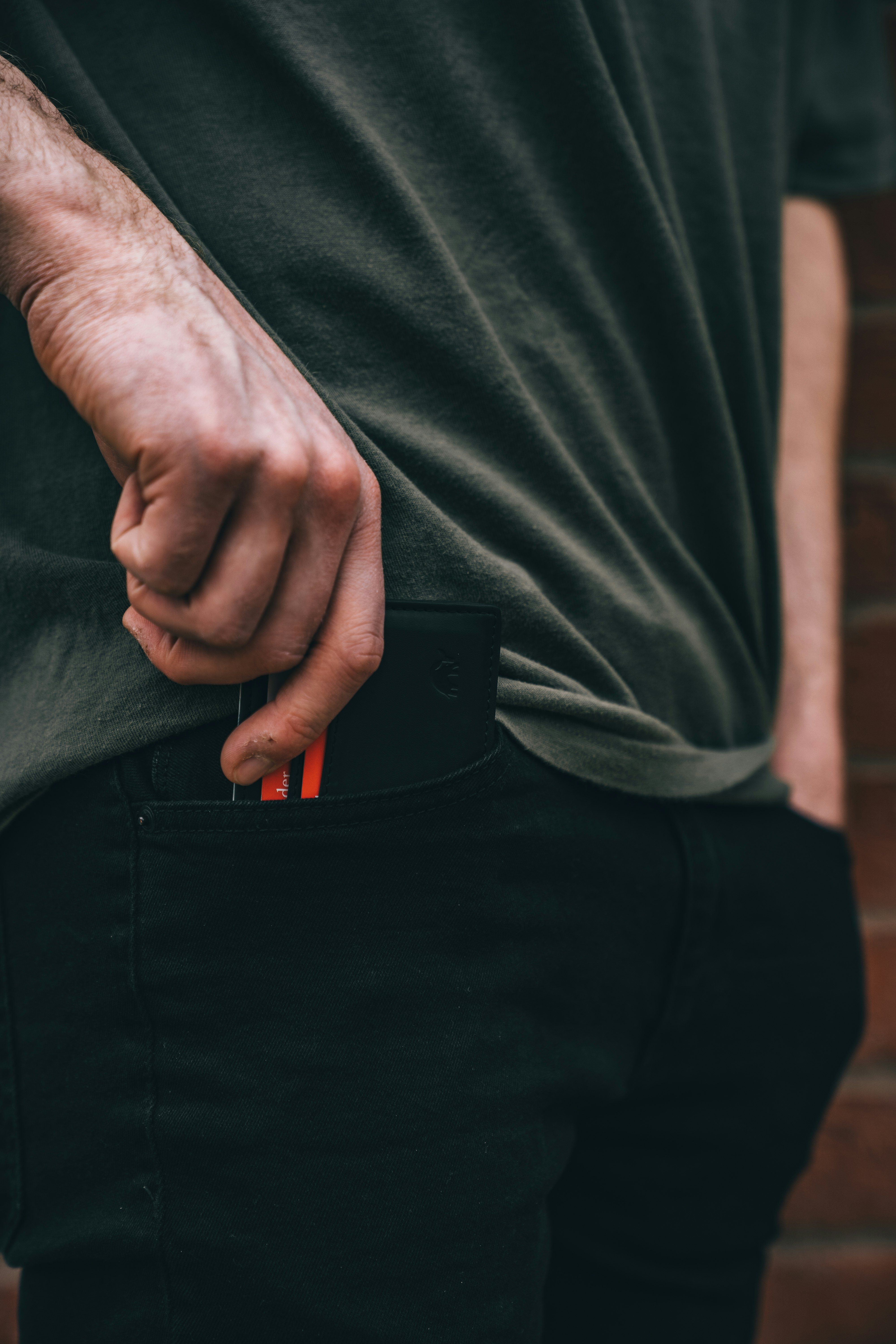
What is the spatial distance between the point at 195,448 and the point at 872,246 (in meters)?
1.18

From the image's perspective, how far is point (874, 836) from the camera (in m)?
1.24

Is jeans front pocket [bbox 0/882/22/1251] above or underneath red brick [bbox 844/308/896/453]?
above

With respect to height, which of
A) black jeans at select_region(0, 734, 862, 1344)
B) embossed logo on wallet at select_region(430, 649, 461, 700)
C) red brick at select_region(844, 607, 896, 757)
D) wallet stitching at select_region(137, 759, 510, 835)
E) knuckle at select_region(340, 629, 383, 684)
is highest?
knuckle at select_region(340, 629, 383, 684)

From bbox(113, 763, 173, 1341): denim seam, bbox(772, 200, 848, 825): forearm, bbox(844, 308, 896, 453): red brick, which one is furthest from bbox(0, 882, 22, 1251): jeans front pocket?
bbox(844, 308, 896, 453): red brick

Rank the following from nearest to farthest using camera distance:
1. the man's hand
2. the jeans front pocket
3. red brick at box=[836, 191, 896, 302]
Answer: the man's hand
the jeans front pocket
red brick at box=[836, 191, 896, 302]

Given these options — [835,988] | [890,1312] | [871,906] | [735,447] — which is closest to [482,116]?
[735,447]

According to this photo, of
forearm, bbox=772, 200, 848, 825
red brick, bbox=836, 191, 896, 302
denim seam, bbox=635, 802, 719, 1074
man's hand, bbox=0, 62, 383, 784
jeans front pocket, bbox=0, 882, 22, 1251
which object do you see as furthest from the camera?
red brick, bbox=836, 191, 896, 302

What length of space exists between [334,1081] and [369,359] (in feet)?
1.52

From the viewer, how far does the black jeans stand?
0.50 meters

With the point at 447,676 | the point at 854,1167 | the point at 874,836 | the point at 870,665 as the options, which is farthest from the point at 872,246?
the point at 854,1167

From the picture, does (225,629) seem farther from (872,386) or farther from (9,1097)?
(872,386)

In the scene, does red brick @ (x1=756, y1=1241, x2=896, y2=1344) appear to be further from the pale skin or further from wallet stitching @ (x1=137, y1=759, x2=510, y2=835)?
the pale skin

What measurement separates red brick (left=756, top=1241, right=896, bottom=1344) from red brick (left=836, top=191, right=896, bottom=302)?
1.38m

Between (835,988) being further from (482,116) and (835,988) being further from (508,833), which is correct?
(482,116)
